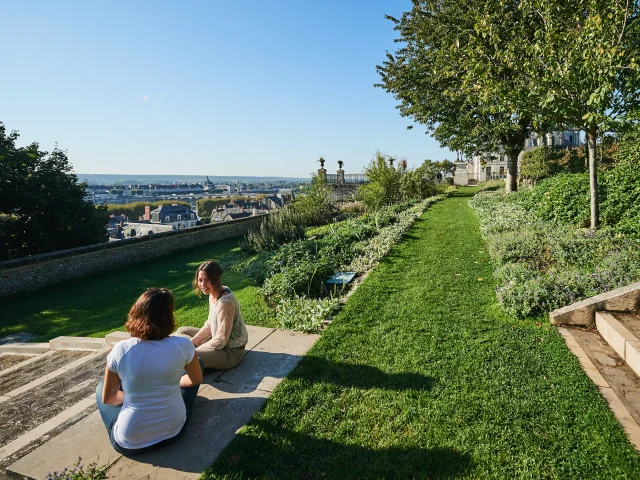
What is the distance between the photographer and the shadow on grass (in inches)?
98.5

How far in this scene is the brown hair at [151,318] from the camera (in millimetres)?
2547

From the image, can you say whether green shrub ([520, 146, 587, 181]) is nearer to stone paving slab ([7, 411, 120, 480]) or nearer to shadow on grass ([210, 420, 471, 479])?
shadow on grass ([210, 420, 471, 479])

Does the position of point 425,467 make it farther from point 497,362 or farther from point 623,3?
point 623,3

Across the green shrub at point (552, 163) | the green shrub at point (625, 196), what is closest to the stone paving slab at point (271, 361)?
the green shrub at point (625, 196)

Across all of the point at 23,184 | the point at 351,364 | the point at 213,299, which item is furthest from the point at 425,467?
the point at 23,184

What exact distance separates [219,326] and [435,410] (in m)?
2.21

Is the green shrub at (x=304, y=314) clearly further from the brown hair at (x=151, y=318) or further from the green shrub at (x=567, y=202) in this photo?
the green shrub at (x=567, y=202)

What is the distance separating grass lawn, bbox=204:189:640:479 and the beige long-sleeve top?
0.72m

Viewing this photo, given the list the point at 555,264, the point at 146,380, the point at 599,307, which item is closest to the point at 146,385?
the point at 146,380

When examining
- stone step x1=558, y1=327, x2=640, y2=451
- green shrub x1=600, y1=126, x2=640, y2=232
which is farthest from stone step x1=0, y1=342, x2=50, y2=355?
green shrub x1=600, y1=126, x2=640, y2=232

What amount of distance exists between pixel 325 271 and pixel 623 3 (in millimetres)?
7331

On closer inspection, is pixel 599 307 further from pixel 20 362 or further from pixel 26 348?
pixel 26 348

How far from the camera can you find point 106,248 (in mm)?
12766

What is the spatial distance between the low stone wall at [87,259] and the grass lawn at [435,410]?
35.3ft
